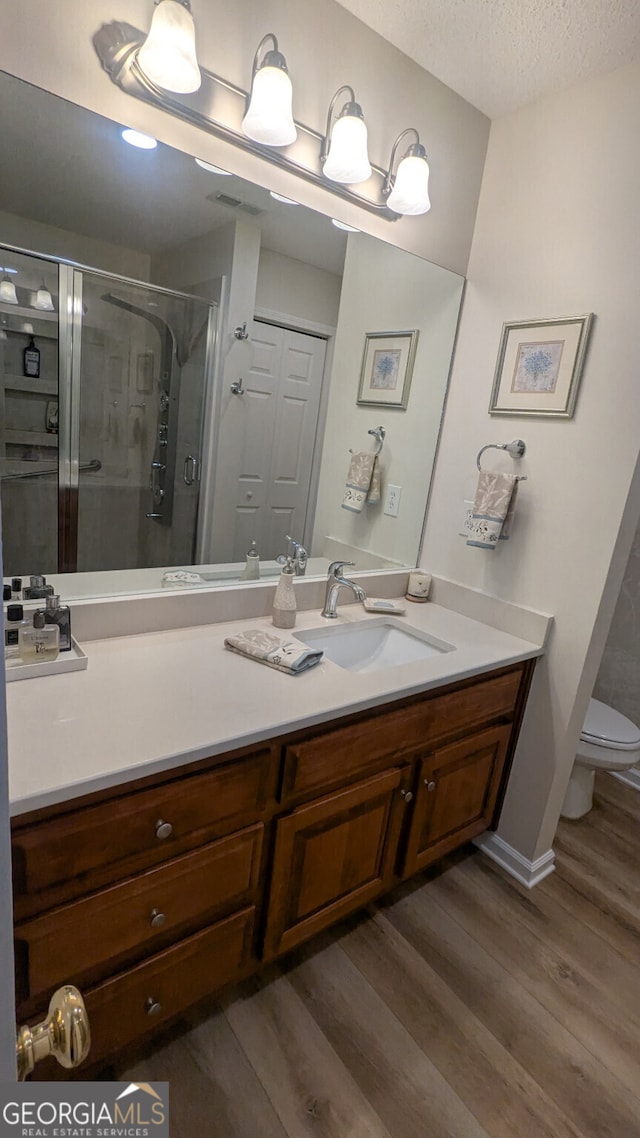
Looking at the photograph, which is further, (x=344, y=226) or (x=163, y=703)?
(x=344, y=226)

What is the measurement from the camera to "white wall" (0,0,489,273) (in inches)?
43.2

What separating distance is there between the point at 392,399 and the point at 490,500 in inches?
20.6

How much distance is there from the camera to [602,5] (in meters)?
1.33

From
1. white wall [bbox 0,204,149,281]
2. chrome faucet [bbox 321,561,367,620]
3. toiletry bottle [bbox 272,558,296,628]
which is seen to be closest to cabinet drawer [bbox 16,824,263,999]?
toiletry bottle [bbox 272,558,296,628]

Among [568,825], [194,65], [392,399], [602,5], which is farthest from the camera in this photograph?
[568,825]

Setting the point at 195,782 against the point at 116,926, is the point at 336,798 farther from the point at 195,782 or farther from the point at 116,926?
the point at 116,926

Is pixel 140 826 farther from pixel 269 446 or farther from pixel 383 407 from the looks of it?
pixel 383 407

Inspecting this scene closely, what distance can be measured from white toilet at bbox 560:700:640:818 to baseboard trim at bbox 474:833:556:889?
0.35 meters

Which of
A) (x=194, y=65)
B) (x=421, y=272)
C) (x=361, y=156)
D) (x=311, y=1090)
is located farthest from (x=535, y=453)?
(x=311, y=1090)

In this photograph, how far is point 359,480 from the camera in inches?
79.7

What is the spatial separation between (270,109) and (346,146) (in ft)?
Answer: 0.76

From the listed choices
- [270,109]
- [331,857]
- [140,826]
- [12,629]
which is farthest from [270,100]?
[331,857]

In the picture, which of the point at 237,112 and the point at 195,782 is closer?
the point at 195,782

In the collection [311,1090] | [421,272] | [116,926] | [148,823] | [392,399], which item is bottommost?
[311,1090]
